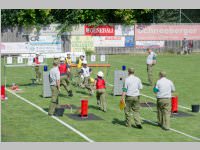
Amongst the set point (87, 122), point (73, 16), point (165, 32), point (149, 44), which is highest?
point (73, 16)

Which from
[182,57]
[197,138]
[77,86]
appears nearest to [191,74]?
[77,86]

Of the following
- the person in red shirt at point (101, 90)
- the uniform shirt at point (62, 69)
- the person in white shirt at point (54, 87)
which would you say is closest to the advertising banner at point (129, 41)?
the uniform shirt at point (62, 69)

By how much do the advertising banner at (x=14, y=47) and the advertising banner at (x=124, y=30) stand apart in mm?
9238

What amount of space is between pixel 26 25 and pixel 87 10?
250 inches

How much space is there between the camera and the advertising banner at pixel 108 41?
176 ft

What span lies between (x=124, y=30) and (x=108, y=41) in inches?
84.4

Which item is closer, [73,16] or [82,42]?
[82,42]

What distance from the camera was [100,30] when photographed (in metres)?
54.2

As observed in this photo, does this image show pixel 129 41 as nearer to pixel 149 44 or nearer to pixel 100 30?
pixel 149 44

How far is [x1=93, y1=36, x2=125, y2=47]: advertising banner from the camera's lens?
53.8 meters

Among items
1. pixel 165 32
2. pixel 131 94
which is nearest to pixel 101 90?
pixel 131 94

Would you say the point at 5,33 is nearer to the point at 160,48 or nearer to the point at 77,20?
the point at 77,20

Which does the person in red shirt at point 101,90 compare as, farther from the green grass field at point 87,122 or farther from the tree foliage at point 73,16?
the tree foliage at point 73,16

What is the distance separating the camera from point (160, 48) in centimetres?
5584
